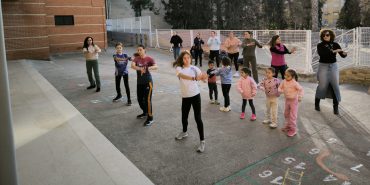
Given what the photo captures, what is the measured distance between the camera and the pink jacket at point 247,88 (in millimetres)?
7676

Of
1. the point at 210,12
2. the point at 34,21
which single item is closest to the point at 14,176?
the point at 34,21

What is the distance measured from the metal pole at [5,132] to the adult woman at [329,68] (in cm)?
685

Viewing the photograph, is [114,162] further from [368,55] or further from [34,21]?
[34,21]

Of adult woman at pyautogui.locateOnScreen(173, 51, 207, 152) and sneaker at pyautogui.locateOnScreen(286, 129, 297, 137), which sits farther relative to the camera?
sneaker at pyautogui.locateOnScreen(286, 129, 297, 137)

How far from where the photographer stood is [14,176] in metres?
3.13

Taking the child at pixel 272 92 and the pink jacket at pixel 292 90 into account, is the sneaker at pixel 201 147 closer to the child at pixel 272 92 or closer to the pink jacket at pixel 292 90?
the child at pixel 272 92

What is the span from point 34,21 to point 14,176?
Answer: 19559 millimetres

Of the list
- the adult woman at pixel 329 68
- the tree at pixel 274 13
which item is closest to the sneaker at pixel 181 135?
the adult woman at pixel 329 68

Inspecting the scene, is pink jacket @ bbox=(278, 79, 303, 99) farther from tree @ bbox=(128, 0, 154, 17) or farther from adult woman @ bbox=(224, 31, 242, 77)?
tree @ bbox=(128, 0, 154, 17)

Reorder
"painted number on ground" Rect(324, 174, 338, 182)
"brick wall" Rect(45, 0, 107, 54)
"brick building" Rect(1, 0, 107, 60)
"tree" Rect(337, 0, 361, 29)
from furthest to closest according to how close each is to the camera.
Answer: "tree" Rect(337, 0, 361, 29), "brick wall" Rect(45, 0, 107, 54), "brick building" Rect(1, 0, 107, 60), "painted number on ground" Rect(324, 174, 338, 182)

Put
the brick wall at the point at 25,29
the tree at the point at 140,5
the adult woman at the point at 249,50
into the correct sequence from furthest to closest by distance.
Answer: the tree at the point at 140,5 < the brick wall at the point at 25,29 < the adult woman at the point at 249,50

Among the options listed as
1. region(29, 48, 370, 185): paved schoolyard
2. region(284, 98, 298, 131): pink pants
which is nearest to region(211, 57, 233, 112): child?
region(29, 48, 370, 185): paved schoolyard

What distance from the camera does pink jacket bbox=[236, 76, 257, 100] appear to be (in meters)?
7.68

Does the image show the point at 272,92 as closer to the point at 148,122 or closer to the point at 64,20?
the point at 148,122
